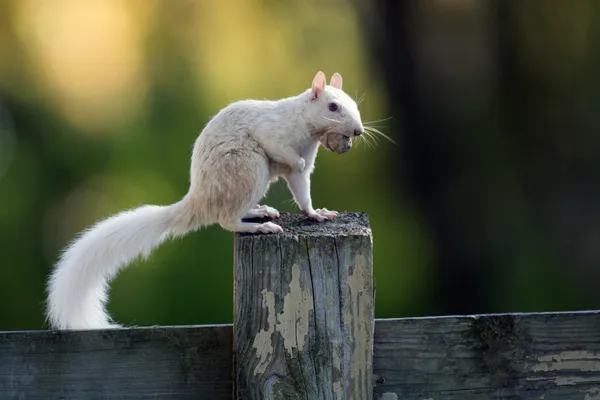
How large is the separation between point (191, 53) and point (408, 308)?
70.3 inches

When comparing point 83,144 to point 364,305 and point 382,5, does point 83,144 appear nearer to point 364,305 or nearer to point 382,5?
point 382,5

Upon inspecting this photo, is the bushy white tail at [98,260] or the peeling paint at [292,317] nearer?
the peeling paint at [292,317]

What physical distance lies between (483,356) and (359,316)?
0.73ft

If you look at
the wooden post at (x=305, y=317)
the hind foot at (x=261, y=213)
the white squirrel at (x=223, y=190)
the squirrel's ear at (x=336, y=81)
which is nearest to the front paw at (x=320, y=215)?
the white squirrel at (x=223, y=190)

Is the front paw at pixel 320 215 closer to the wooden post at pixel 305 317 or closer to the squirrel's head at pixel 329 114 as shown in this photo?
the squirrel's head at pixel 329 114

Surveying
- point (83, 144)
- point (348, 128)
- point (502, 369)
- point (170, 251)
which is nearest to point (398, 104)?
point (170, 251)

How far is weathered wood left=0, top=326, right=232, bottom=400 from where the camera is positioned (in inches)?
42.0

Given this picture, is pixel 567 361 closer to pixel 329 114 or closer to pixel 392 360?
pixel 392 360

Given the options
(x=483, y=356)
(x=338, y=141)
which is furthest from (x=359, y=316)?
(x=338, y=141)

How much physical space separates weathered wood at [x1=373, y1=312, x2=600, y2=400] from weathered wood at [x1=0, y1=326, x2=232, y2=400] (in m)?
0.23

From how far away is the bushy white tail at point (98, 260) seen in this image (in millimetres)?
1283

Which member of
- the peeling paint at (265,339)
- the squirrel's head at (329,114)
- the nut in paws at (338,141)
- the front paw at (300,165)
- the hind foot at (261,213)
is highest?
the squirrel's head at (329,114)

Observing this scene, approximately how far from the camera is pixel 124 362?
1076 millimetres

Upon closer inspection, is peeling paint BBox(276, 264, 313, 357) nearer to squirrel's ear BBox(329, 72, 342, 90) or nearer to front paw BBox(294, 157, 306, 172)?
front paw BBox(294, 157, 306, 172)
